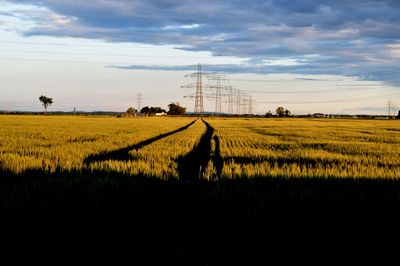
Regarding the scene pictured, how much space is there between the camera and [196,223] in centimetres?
583

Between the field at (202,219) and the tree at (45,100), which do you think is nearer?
the field at (202,219)

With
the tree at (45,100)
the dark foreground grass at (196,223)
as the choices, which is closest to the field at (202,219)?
the dark foreground grass at (196,223)

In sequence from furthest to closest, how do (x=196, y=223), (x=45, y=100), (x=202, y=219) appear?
(x=45, y=100), (x=202, y=219), (x=196, y=223)

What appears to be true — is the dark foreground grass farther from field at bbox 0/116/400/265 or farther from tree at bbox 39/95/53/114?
tree at bbox 39/95/53/114

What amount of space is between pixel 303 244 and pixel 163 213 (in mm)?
2273

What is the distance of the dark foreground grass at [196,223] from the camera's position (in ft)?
15.5

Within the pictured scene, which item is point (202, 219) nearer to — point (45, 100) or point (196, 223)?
point (196, 223)

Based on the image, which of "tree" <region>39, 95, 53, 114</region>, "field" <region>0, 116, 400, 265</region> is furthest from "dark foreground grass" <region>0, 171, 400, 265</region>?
"tree" <region>39, 95, 53, 114</region>

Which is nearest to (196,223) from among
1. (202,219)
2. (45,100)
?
(202,219)

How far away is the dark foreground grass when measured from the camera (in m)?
4.72

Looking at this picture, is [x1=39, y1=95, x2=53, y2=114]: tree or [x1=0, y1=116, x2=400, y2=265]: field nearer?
[x1=0, y1=116, x2=400, y2=265]: field

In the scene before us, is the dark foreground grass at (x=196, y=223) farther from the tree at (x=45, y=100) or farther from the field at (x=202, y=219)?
the tree at (x=45, y=100)

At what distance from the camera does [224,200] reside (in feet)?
23.8

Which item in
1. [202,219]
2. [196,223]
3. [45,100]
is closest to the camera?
[196,223]
